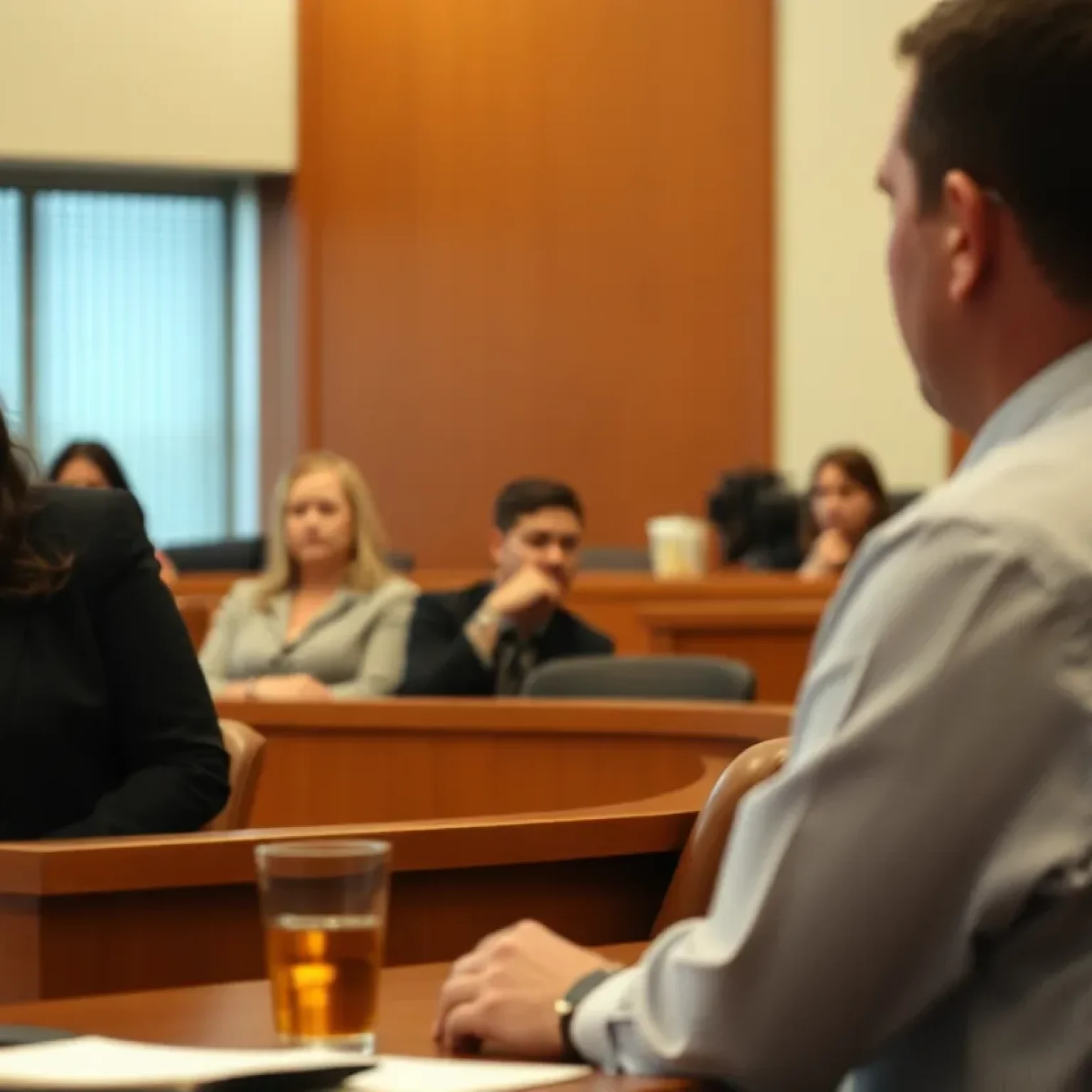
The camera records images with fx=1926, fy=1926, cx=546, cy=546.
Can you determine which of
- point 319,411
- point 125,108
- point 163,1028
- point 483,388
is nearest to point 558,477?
point 483,388

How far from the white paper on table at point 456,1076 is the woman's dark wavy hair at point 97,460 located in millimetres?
4449

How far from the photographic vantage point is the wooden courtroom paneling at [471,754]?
329 cm

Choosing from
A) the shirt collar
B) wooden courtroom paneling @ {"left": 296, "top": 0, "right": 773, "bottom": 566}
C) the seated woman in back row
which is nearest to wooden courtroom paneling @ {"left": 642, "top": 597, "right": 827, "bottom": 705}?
the seated woman in back row

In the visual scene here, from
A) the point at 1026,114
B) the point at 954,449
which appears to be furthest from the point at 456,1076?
the point at 954,449

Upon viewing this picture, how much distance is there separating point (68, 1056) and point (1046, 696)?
23.7 inches

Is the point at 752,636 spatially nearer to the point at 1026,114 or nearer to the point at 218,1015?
the point at 218,1015

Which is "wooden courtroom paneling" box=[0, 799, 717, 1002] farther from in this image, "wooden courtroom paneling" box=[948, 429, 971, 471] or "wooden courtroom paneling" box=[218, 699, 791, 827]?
"wooden courtroom paneling" box=[948, 429, 971, 471]

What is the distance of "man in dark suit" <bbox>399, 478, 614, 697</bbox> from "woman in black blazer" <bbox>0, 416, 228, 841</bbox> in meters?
2.21

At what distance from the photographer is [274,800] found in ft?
12.0

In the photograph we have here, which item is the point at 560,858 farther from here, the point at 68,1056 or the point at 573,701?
the point at 573,701

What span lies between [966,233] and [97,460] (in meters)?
4.71

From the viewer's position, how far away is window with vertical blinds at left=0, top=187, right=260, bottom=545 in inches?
374

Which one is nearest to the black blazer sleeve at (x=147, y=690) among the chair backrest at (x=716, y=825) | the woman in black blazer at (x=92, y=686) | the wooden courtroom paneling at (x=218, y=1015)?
the woman in black blazer at (x=92, y=686)

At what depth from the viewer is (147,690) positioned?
2.27 metres
